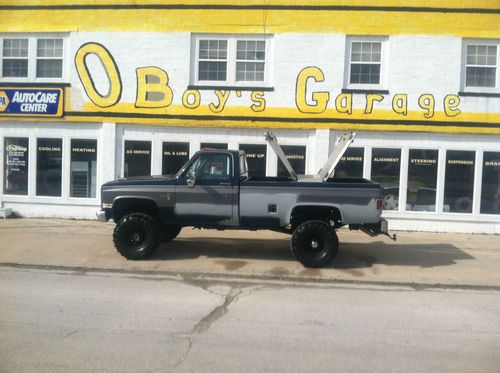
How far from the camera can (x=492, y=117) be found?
1292 centimetres

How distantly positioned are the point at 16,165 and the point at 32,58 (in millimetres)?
2957

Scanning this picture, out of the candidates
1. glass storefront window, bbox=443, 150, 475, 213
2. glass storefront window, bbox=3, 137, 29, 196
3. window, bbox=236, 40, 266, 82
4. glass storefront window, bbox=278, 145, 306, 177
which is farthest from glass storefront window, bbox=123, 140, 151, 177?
glass storefront window, bbox=443, 150, 475, 213

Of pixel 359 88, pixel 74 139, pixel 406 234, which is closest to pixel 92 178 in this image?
pixel 74 139

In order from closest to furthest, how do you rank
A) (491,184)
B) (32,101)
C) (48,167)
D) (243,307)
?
(243,307), (491,184), (32,101), (48,167)

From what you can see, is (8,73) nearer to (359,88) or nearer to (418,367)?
(359,88)

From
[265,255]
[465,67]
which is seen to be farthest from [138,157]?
[465,67]

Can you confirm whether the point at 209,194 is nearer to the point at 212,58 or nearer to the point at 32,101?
the point at 212,58

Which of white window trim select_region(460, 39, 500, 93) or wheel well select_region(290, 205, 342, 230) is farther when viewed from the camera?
white window trim select_region(460, 39, 500, 93)

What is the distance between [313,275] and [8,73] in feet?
34.8

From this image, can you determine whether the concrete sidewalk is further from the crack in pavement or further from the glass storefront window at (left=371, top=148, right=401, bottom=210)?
the glass storefront window at (left=371, top=148, right=401, bottom=210)

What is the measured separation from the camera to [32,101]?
13742 millimetres

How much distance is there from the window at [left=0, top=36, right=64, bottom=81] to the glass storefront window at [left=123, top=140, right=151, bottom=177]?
2.74 m

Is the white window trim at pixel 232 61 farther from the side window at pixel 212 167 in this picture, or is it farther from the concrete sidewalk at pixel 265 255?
the side window at pixel 212 167

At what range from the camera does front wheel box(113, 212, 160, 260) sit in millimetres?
8984
